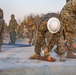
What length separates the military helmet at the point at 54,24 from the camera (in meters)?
5.74

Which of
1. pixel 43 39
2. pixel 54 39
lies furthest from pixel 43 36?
pixel 54 39

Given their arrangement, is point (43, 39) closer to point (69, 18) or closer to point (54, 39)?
point (54, 39)

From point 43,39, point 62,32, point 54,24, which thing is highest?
point 54,24

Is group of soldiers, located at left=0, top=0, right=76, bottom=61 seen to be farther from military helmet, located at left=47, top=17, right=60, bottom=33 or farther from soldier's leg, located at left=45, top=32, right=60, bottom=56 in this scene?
military helmet, located at left=47, top=17, right=60, bottom=33

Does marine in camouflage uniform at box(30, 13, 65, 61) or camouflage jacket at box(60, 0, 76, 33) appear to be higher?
camouflage jacket at box(60, 0, 76, 33)

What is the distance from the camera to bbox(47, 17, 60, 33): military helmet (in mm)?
5738

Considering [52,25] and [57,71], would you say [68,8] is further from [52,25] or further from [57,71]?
[57,71]

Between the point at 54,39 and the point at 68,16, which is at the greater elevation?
the point at 68,16

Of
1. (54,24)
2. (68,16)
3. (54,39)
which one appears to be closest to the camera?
(54,24)

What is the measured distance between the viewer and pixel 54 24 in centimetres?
573

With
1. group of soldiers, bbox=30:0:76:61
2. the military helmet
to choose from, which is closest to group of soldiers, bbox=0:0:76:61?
group of soldiers, bbox=30:0:76:61

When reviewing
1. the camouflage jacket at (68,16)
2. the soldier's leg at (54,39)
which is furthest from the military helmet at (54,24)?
the camouflage jacket at (68,16)

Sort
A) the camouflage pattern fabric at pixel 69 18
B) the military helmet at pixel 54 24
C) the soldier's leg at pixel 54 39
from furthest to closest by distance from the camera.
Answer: the camouflage pattern fabric at pixel 69 18 < the soldier's leg at pixel 54 39 < the military helmet at pixel 54 24

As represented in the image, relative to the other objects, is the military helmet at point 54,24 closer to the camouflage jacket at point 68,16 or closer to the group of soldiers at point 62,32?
the group of soldiers at point 62,32
